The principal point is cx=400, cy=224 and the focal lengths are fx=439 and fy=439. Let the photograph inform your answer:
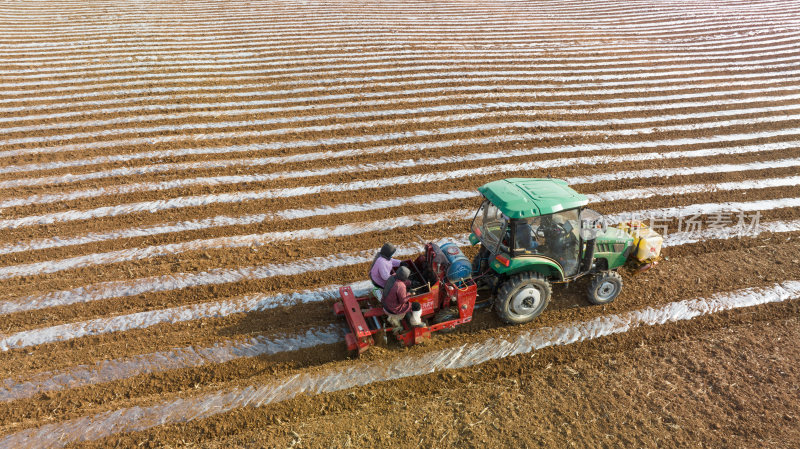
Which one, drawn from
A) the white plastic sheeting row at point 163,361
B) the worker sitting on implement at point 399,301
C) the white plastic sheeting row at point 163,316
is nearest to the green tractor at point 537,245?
the worker sitting on implement at point 399,301

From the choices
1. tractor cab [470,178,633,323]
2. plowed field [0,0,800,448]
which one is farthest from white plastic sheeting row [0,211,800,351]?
Result: tractor cab [470,178,633,323]

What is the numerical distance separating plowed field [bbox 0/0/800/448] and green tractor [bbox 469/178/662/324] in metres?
0.51

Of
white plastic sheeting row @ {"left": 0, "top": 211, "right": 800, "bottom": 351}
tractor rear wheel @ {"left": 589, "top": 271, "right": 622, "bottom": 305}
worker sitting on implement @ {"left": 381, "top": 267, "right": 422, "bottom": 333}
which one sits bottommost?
tractor rear wheel @ {"left": 589, "top": 271, "right": 622, "bottom": 305}

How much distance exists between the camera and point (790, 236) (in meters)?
7.61

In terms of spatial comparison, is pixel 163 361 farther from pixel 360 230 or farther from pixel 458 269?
pixel 458 269

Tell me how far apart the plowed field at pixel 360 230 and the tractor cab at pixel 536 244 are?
0.56 metres

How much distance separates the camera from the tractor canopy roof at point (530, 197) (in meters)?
4.99

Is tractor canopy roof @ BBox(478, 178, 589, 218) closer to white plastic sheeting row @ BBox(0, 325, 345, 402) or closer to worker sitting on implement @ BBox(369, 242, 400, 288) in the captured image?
worker sitting on implement @ BBox(369, 242, 400, 288)

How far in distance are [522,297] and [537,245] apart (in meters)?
0.67

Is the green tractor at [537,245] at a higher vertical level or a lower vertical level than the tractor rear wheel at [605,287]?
higher

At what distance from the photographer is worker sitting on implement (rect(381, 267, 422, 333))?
4902 mm

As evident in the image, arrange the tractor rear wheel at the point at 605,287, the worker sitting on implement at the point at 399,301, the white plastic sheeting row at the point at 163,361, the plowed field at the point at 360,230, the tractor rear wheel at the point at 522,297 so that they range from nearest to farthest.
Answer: the plowed field at the point at 360,230
the worker sitting on implement at the point at 399,301
the white plastic sheeting row at the point at 163,361
the tractor rear wheel at the point at 522,297
the tractor rear wheel at the point at 605,287

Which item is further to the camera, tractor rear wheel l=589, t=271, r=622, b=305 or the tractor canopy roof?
tractor rear wheel l=589, t=271, r=622, b=305

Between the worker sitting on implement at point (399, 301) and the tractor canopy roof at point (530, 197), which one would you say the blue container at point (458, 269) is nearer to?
the worker sitting on implement at point (399, 301)
